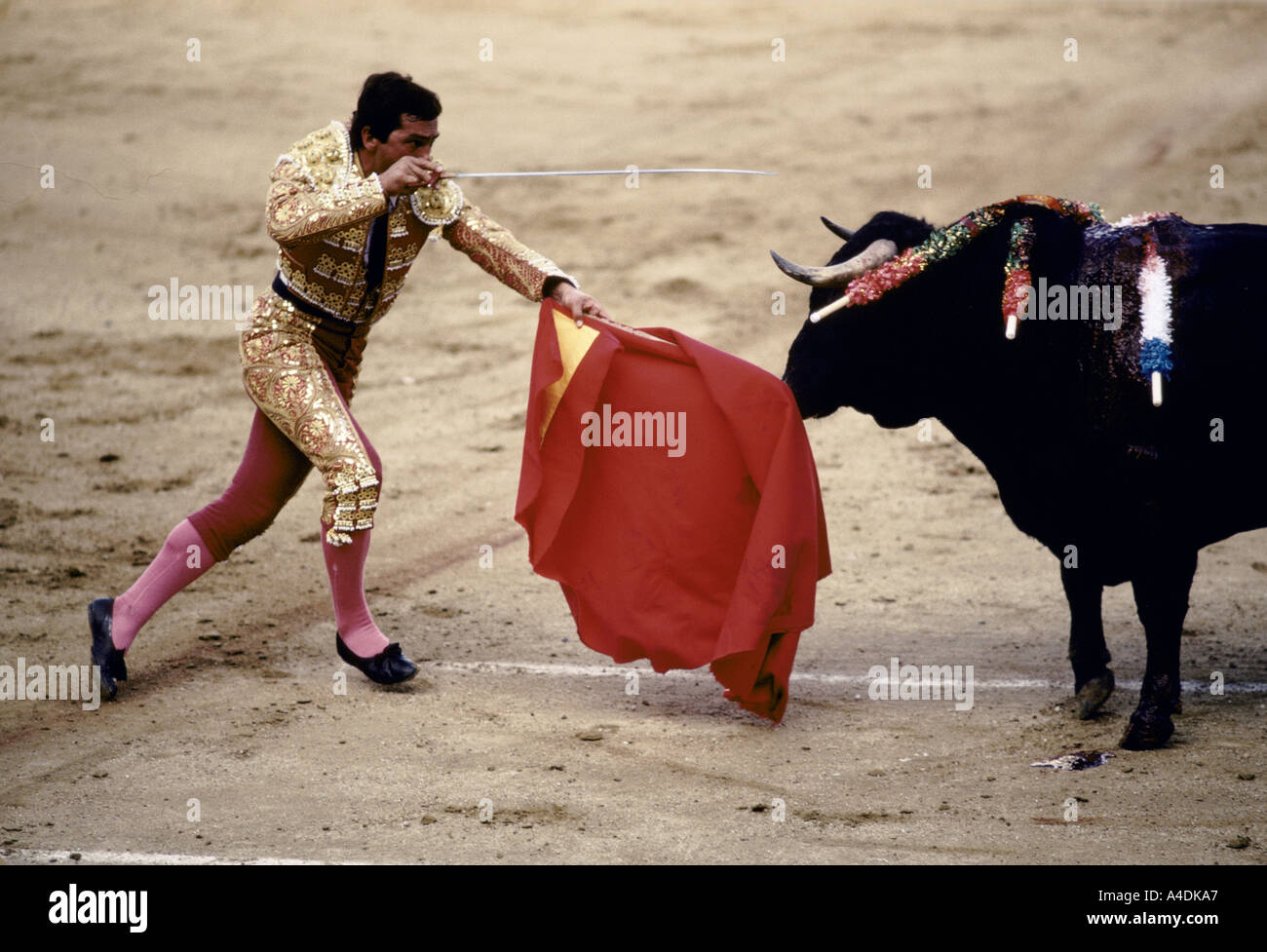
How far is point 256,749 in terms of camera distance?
14.1 feet

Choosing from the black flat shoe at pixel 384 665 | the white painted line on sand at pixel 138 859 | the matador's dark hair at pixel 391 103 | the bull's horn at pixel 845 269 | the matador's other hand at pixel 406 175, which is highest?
the matador's dark hair at pixel 391 103

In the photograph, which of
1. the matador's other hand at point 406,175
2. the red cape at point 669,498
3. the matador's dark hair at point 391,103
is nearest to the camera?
the matador's other hand at point 406,175

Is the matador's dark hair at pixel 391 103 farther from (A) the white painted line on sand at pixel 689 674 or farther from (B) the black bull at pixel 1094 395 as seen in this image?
(A) the white painted line on sand at pixel 689 674

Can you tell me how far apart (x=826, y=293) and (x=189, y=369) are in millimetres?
5163

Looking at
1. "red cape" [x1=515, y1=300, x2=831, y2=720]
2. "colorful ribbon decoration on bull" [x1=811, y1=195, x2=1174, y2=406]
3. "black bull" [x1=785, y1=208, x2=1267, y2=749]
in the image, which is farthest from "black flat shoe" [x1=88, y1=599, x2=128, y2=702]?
"colorful ribbon decoration on bull" [x1=811, y1=195, x2=1174, y2=406]

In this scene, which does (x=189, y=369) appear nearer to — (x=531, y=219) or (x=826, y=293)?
(x=531, y=219)

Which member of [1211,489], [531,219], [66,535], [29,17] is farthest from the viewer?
[29,17]

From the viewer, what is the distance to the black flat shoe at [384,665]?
4.76 metres

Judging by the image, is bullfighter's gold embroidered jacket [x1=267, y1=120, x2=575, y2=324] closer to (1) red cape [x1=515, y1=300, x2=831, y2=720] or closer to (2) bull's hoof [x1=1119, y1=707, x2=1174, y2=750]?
(1) red cape [x1=515, y1=300, x2=831, y2=720]

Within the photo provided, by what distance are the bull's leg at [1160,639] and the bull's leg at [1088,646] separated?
22cm

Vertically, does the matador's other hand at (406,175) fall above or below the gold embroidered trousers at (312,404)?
above

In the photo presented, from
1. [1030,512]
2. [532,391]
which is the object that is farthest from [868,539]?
[532,391]

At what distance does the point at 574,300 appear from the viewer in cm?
459

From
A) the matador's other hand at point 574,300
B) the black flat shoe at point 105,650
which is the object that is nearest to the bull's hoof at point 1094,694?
the matador's other hand at point 574,300
